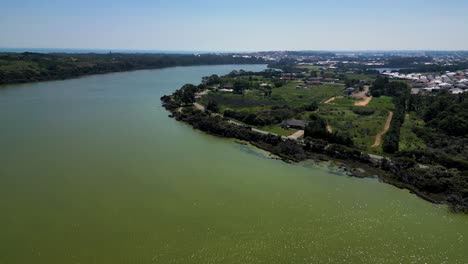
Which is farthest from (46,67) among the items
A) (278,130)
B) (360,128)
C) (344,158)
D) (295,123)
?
(344,158)

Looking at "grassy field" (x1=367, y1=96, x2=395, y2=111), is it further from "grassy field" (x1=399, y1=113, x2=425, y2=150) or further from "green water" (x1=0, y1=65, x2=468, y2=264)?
"green water" (x1=0, y1=65, x2=468, y2=264)

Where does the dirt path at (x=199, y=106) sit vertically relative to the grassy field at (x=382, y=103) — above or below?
above

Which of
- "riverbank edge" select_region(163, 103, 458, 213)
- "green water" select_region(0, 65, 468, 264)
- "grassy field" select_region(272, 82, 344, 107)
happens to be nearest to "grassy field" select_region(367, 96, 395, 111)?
"grassy field" select_region(272, 82, 344, 107)

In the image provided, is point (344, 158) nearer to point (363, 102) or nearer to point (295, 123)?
point (295, 123)

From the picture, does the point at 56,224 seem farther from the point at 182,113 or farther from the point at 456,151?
the point at 456,151

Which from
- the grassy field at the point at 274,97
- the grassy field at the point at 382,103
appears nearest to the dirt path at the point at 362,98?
the grassy field at the point at 382,103

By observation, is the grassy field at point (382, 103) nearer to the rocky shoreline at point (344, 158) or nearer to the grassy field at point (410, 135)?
the grassy field at point (410, 135)

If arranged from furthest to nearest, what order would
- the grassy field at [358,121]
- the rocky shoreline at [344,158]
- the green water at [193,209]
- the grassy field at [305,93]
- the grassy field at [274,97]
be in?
1. the grassy field at [305,93]
2. the grassy field at [274,97]
3. the grassy field at [358,121]
4. the rocky shoreline at [344,158]
5. the green water at [193,209]
